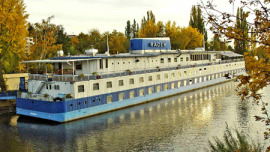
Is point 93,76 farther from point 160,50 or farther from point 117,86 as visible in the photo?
point 160,50

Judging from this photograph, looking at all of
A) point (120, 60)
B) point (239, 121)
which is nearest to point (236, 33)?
point (239, 121)

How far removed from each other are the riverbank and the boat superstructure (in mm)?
4411

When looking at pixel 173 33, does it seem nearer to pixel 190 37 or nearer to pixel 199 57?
pixel 190 37

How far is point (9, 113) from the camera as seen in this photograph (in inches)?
1459

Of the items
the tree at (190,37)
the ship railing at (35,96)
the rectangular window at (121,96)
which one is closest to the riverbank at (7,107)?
the ship railing at (35,96)

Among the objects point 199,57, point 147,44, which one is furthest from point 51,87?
point 199,57

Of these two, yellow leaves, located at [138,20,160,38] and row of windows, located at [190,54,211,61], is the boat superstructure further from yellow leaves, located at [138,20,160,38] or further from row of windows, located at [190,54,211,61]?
yellow leaves, located at [138,20,160,38]

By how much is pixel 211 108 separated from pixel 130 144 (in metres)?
17.7

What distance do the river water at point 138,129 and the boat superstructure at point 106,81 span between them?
1.64 meters

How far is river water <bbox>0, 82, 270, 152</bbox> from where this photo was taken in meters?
23.9

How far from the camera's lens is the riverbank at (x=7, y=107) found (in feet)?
124

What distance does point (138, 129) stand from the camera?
1123 inches

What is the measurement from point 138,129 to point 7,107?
2249 centimetres

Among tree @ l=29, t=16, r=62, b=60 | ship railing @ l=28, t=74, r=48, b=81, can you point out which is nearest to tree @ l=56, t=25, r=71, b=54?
tree @ l=29, t=16, r=62, b=60
